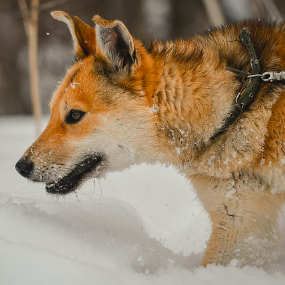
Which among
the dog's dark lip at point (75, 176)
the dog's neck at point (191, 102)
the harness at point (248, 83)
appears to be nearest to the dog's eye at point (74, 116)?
the dog's dark lip at point (75, 176)

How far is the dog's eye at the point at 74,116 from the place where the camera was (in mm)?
2541

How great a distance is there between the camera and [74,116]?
2555 mm

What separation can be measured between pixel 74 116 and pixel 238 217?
1170 mm

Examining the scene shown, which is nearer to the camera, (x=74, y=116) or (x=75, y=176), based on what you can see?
(x=74, y=116)

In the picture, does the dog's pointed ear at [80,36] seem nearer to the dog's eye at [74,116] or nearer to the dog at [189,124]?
the dog at [189,124]

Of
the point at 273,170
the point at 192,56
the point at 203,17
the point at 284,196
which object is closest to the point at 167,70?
the point at 192,56

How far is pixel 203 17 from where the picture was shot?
16.0m

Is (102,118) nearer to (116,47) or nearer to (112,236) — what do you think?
(116,47)

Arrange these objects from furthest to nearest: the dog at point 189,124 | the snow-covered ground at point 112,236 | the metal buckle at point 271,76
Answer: the dog at point 189,124
the metal buckle at point 271,76
the snow-covered ground at point 112,236

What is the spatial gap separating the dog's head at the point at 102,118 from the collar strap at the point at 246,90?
1.51ft

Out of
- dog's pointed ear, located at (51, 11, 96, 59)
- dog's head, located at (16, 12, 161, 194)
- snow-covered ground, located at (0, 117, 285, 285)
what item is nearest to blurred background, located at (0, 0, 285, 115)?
snow-covered ground, located at (0, 117, 285, 285)

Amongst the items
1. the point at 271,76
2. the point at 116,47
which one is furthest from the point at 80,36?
the point at 271,76

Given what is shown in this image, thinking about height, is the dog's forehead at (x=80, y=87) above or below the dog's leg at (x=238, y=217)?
above

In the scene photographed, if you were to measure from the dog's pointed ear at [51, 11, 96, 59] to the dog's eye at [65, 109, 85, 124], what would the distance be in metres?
0.49
